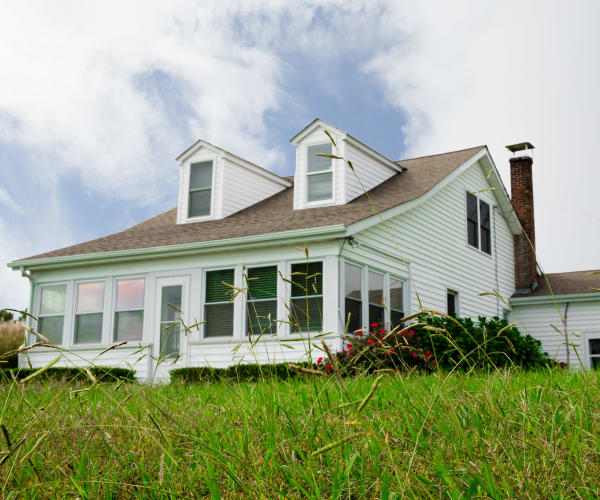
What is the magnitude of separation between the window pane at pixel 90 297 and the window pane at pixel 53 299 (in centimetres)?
54

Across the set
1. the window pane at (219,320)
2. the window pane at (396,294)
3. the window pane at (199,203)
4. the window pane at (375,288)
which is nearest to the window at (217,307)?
the window pane at (219,320)

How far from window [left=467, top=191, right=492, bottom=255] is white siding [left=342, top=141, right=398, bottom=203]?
276 centimetres

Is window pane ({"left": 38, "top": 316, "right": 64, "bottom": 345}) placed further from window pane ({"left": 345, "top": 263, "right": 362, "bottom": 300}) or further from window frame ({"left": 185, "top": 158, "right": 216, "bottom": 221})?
window pane ({"left": 345, "top": 263, "right": 362, "bottom": 300})

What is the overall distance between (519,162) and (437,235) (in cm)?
574

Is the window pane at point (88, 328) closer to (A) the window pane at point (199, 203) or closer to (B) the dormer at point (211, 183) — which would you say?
(B) the dormer at point (211, 183)

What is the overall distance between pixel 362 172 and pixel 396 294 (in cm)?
337

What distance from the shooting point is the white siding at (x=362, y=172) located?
49.2 ft

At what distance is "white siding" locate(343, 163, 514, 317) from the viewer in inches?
547

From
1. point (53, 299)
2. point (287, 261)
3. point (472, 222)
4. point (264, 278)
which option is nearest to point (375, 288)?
point (287, 261)

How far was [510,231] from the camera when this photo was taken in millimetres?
20766

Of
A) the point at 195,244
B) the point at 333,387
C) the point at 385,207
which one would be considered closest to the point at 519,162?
the point at 385,207

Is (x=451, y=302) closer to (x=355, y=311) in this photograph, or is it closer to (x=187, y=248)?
(x=355, y=311)

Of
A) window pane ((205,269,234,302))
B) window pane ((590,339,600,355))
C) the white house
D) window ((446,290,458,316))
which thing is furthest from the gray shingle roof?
window pane ((590,339,600,355))

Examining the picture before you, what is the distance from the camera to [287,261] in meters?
13.0
